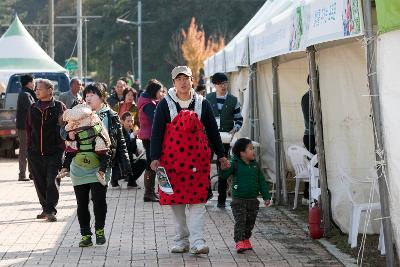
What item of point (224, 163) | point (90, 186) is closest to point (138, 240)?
point (90, 186)

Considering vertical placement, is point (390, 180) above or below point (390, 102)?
below

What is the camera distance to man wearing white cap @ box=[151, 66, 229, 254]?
9.58 m

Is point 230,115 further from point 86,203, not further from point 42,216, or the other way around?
Result: point 86,203

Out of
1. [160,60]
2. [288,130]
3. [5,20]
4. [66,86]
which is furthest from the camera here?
[5,20]

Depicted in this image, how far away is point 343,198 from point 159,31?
64643 millimetres

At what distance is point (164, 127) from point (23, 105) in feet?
28.0

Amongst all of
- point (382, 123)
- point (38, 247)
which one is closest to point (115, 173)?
point (38, 247)

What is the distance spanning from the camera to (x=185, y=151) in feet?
31.4

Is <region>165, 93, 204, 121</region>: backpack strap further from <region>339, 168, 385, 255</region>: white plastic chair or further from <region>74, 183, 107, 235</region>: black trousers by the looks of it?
<region>339, 168, 385, 255</region>: white plastic chair

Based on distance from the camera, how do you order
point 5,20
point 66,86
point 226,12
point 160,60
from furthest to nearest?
point 5,20 → point 160,60 → point 226,12 → point 66,86

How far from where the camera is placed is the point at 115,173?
1060 centimetres

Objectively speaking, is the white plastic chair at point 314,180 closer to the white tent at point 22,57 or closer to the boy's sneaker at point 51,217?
the boy's sneaker at point 51,217

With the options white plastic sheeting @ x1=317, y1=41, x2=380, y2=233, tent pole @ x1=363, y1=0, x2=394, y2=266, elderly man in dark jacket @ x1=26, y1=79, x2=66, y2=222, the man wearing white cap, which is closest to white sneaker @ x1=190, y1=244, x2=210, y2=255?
the man wearing white cap

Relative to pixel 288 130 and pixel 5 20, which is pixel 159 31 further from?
pixel 288 130
